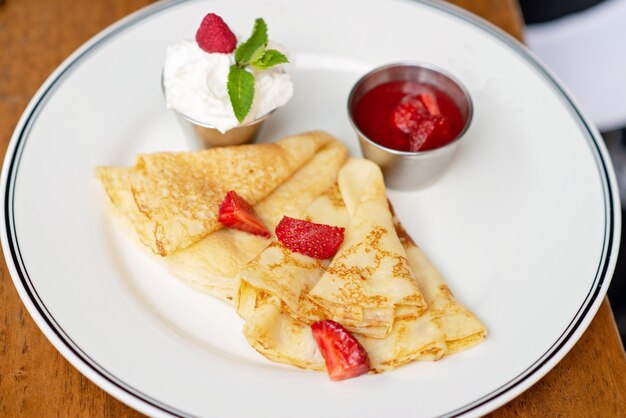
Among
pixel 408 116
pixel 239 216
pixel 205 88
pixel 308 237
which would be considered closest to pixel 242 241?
pixel 239 216

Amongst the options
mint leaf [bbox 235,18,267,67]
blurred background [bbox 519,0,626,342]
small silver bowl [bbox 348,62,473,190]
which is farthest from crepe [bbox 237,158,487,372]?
blurred background [bbox 519,0,626,342]

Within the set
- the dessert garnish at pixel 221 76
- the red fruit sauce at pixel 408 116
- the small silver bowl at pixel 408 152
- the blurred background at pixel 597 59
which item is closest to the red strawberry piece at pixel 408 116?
the red fruit sauce at pixel 408 116

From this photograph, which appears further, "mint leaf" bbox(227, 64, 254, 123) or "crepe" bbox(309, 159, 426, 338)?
"mint leaf" bbox(227, 64, 254, 123)

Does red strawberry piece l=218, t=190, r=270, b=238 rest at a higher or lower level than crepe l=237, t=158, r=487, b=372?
higher

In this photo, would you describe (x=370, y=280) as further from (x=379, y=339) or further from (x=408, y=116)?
(x=408, y=116)

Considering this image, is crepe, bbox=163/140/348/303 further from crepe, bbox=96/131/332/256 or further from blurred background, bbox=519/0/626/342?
blurred background, bbox=519/0/626/342

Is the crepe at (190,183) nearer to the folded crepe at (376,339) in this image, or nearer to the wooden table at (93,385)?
the folded crepe at (376,339)
